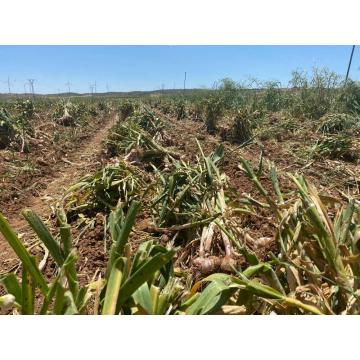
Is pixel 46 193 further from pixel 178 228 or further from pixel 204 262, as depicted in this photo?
pixel 204 262

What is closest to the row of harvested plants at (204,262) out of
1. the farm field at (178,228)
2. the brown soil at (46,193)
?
the farm field at (178,228)

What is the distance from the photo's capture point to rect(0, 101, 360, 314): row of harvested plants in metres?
1.14

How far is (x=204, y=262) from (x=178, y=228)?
55 centimetres

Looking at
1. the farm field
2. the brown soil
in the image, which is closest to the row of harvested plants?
the farm field

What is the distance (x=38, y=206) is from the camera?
4.14m

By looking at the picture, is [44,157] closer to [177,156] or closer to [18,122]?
[18,122]

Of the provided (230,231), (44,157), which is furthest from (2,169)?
(230,231)

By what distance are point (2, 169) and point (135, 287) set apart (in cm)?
494

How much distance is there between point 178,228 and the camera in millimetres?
2518

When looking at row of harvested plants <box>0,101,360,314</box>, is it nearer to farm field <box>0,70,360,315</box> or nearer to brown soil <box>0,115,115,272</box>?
farm field <box>0,70,360,315</box>

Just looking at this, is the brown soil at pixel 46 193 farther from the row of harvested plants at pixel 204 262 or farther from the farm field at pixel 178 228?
the row of harvested plants at pixel 204 262

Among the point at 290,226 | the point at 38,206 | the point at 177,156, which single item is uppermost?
the point at 290,226

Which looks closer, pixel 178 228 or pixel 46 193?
pixel 178 228

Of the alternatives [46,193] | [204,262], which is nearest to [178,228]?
[204,262]
